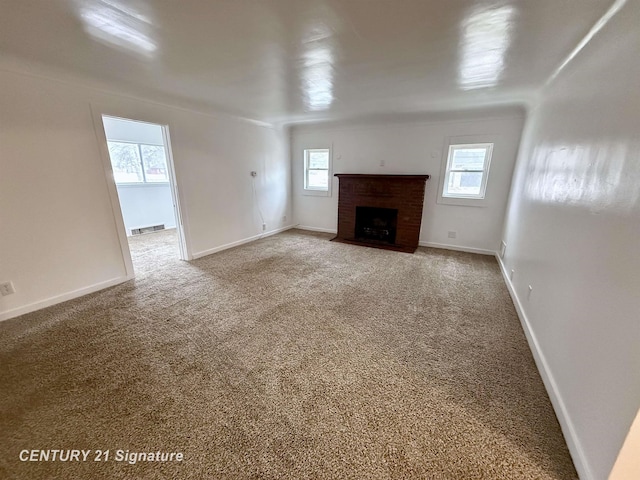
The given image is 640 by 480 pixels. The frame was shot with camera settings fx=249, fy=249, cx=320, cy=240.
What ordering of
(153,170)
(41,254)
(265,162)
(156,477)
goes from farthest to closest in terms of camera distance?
(153,170), (265,162), (41,254), (156,477)

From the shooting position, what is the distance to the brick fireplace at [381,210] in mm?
4641

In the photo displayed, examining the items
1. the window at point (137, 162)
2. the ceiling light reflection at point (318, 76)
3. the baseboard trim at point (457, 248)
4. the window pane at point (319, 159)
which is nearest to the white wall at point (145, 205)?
the window at point (137, 162)

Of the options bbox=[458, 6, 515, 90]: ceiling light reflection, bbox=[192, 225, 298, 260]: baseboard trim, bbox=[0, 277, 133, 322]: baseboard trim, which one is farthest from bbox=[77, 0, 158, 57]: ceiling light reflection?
bbox=[192, 225, 298, 260]: baseboard trim

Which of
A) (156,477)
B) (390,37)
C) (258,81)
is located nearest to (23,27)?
(258,81)

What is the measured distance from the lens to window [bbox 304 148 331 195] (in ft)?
18.6

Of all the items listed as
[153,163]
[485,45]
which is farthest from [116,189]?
[485,45]

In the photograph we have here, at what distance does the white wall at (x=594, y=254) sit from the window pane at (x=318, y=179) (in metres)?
4.05

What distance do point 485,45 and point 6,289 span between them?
479 cm

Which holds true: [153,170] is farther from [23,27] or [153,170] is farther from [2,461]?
[2,461]

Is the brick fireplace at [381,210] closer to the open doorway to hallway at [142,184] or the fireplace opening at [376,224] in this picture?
the fireplace opening at [376,224]

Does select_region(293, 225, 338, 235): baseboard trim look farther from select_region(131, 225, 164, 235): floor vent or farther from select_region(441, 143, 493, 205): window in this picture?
select_region(131, 225, 164, 235): floor vent

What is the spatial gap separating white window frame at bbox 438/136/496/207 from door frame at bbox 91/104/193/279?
14.7 ft

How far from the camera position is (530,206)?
2697 mm

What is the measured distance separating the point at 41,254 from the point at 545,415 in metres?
4.49
